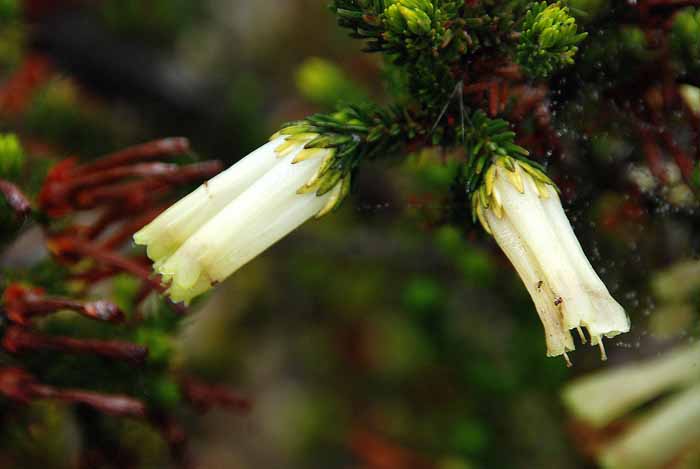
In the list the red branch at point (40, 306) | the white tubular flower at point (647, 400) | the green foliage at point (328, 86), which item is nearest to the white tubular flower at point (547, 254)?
the red branch at point (40, 306)

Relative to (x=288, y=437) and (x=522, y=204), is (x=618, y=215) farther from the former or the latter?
(x=288, y=437)

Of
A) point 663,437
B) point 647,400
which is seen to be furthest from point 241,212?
point 647,400

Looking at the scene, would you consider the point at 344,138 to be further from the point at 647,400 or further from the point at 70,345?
the point at 647,400

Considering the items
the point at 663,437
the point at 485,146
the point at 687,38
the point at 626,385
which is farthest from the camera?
the point at 626,385

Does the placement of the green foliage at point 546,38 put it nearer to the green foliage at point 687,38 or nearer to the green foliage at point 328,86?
the green foliage at point 687,38

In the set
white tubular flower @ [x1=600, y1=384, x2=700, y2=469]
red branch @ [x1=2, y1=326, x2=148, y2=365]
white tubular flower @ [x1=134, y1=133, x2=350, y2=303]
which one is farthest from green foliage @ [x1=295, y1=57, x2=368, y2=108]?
white tubular flower @ [x1=600, y1=384, x2=700, y2=469]

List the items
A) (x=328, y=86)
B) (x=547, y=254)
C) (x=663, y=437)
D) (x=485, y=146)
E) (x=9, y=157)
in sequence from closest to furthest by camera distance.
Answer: (x=547, y=254) → (x=485, y=146) → (x=9, y=157) → (x=663, y=437) → (x=328, y=86)

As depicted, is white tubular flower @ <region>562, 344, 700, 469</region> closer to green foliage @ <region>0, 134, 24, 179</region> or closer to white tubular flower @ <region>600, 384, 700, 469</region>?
white tubular flower @ <region>600, 384, 700, 469</region>
